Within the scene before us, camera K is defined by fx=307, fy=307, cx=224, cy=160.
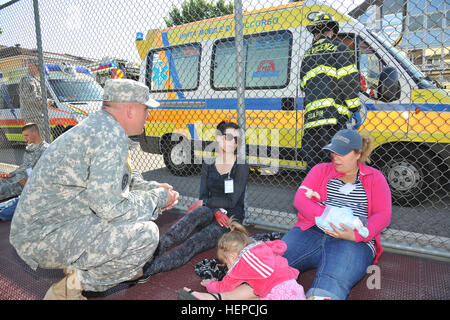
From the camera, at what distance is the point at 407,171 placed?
3877 mm

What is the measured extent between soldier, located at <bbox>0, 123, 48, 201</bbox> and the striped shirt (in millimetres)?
3740

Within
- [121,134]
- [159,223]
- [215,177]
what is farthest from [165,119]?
[121,134]

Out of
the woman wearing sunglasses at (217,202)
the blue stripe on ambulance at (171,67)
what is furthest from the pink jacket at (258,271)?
the blue stripe on ambulance at (171,67)

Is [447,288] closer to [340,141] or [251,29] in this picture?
[340,141]

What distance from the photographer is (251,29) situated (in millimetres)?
4750

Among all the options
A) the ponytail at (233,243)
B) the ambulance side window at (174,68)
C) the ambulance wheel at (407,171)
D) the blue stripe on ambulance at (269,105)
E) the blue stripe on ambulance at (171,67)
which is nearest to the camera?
the ponytail at (233,243)

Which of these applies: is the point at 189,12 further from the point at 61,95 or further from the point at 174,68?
the point at 61,95

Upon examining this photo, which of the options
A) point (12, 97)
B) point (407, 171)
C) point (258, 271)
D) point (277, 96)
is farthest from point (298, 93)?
point (12, 97)

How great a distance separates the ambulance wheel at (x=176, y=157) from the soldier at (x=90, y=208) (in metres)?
3.95

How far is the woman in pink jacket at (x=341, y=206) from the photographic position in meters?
1.91

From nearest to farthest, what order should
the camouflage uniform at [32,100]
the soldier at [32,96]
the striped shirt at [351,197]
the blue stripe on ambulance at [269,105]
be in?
the striped shirt at [351,197] < the blue stripe on ambulance at [269,105] < the soldier at [32,96] < the camouflage uniform at [32,100]

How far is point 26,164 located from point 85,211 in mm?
2927

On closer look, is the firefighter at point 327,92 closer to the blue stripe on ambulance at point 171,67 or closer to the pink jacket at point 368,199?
the pink jacket at point 368,199


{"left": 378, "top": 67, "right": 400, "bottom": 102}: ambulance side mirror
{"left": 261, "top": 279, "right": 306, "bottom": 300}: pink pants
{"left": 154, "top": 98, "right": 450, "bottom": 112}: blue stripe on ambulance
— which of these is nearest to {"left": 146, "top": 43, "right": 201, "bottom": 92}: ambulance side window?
{"left": 154, "top": 98, "right": 450, "bottom": 112}: blue stripe on ambulance
